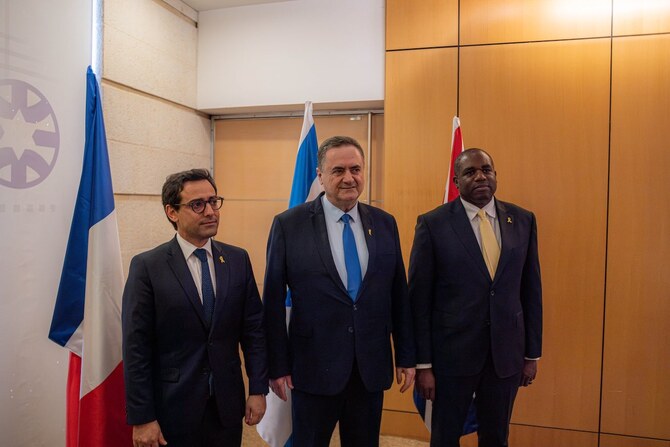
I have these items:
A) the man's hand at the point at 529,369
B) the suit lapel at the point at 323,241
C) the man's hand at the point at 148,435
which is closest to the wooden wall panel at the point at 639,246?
the man's hand at the point at 529,369

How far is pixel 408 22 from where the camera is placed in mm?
3301

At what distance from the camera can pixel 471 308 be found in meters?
Result: 2.05

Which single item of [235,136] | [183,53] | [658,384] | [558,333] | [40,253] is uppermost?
[183,53]

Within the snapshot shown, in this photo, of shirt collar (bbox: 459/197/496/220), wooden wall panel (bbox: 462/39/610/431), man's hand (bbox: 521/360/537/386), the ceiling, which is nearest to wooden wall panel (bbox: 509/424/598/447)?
wooden wall panel (bbox: 462/39/610/431)

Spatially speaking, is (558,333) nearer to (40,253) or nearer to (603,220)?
(603,220)

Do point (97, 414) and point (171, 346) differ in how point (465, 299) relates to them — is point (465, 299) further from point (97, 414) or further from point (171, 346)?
point (97, 414)

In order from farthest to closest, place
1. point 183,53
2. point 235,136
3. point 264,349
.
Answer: point 235,136, point 183,53, point 264,349

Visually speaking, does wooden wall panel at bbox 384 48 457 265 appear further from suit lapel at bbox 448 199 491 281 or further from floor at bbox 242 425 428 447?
floor at bbox 242 425 428 447

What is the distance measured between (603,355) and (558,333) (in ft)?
1.00

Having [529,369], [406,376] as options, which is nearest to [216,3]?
[406,376]

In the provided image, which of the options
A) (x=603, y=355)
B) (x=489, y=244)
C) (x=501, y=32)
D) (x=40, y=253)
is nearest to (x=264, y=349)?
(x=489, y=244)

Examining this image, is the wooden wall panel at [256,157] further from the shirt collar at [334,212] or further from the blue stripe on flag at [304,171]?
the shirt collar at [334,212]

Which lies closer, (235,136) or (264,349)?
(264,349)

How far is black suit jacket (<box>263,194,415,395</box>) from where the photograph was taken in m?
1.84
